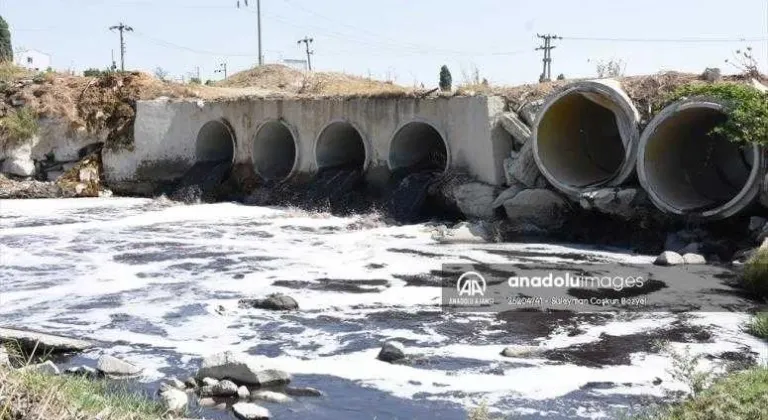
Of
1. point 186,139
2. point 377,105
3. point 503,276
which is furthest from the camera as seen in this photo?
point 186,139

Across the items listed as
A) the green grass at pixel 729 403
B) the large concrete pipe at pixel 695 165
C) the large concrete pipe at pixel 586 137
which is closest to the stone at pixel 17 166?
the large concrete pipe at pixel 586 137

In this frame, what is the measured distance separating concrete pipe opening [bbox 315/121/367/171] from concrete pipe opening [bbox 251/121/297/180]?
84 cm

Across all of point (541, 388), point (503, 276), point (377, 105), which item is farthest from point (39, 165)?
point (541, 388)

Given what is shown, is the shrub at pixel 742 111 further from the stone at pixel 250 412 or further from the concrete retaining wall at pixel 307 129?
the stone at pixel 250 412

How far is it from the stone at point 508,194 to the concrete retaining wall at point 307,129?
33 cm

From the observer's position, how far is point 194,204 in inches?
772

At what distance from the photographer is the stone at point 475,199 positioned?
15.6 meters

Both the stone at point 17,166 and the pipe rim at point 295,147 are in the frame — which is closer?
the pipe rim at point 295,147

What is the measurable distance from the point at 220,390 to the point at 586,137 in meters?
11.3

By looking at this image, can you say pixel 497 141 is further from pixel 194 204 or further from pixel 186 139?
pixel 186 139

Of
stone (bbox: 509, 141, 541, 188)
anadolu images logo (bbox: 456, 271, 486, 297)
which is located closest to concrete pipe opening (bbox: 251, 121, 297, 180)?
stone (bbox: 509, 141, 541, 188)

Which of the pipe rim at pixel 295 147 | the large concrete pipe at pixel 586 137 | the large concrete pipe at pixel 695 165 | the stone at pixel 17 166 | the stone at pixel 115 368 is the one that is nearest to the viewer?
the stone at pixel 115 368

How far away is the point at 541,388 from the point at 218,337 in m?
3.29

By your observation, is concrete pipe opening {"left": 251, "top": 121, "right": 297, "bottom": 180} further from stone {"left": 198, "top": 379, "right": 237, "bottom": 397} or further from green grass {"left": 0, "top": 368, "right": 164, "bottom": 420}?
green grass {"left": 0, "top": 368, "right": 164, "bottom": 420}
